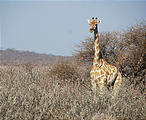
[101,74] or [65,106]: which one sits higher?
[101,74]

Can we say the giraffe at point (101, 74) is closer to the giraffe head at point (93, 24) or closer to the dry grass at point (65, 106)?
the giraffe head at point (93, 24)

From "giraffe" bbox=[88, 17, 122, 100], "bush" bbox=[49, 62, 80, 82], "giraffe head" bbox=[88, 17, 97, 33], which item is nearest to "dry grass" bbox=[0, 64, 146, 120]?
"giraffe" bbox=[88, 17, 122, 100]

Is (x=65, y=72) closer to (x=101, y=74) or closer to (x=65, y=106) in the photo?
(x=101, y=74)

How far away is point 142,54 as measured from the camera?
28.5ft

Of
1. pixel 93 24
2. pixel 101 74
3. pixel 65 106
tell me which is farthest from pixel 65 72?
pixel 65 106

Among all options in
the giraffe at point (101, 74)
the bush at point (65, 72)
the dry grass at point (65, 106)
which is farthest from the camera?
the bush at point (65, 72)

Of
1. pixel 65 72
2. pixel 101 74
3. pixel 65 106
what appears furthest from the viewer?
pixel 65 72

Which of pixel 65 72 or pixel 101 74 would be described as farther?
pixel 65 72

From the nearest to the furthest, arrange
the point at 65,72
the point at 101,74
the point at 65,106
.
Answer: the point at 65,106
the point at 101,74
the point at 65,72

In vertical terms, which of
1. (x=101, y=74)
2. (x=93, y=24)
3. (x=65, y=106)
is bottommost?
(x=65, y=106)

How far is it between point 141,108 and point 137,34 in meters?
3.49

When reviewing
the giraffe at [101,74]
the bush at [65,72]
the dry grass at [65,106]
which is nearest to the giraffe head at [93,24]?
the giraffe at [101,74]

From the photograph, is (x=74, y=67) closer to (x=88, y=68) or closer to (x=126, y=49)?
Answer: (x=88, y=68)

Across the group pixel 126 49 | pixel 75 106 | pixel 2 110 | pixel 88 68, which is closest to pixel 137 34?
pixel 126 49
